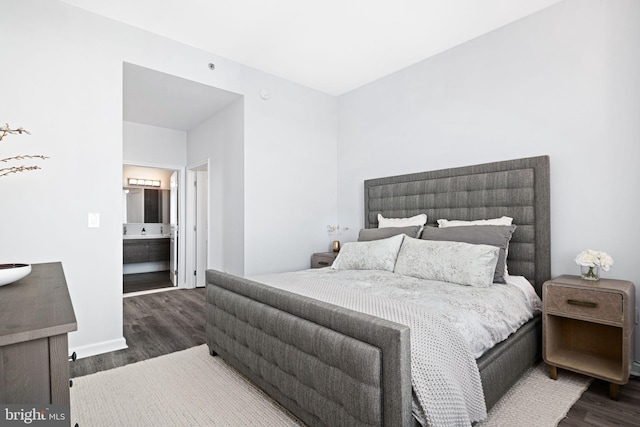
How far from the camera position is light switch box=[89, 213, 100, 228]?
2.84 metres

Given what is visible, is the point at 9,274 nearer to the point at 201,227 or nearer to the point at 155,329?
the point at 155,329

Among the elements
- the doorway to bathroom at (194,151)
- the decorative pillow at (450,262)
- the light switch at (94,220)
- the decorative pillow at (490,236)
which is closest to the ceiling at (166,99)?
the doorway to bathroom at (194,151)

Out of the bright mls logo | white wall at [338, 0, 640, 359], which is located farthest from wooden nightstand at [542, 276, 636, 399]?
the bright mls logo

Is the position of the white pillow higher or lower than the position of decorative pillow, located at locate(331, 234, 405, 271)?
higher

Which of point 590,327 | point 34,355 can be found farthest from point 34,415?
point 590,327

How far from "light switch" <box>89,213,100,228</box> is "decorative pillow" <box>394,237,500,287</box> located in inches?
102

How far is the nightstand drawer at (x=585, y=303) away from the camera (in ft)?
6.70

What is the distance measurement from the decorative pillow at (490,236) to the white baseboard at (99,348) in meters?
2.95

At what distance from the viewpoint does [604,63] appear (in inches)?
97.8

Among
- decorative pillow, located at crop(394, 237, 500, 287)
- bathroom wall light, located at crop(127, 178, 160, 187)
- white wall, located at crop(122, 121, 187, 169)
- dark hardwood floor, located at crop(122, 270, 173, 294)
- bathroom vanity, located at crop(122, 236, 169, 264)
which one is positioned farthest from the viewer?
bathroom wall light, located at crop(127, 178, 160, 187)

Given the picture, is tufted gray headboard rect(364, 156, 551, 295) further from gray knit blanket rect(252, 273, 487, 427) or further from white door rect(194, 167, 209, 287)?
white door rect(194, 167, 209, 287)

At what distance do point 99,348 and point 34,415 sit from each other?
2.47 meters

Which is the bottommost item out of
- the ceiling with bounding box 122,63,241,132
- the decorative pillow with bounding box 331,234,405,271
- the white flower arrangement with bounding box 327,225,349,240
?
the decorative pillow with bounding box 331,234,405,271

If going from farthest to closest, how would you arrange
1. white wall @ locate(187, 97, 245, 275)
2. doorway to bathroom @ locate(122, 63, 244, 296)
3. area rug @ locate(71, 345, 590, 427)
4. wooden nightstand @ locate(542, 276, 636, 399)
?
white wall @ locate(187, 97, 245, 275) < doorway to bathroom @ locate(122, 63, 244, 296) < wooden nightstand @ locate(542, 276, 636, 399) < area rug @ locate(71, 345, 590, 427)
